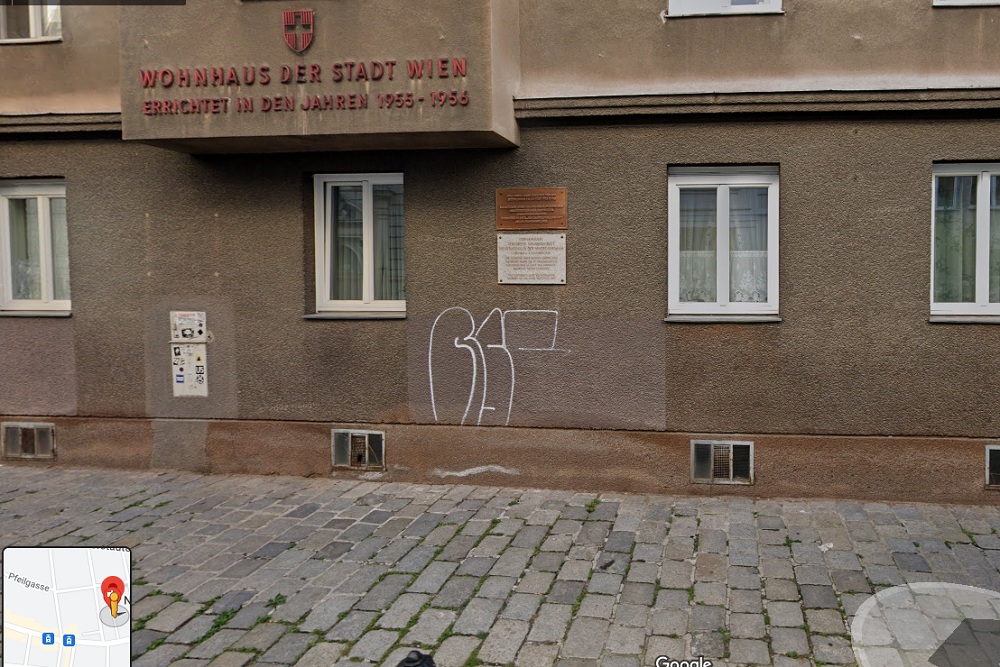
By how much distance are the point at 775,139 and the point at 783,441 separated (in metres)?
2.44

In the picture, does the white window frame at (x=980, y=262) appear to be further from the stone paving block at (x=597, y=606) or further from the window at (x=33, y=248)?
the window at (x=33, y=248)

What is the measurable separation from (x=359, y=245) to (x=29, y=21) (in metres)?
3.93

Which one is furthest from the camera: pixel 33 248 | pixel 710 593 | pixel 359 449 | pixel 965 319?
pixel 33 248

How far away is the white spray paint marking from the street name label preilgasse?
159 cm

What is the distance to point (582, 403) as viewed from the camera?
736cm

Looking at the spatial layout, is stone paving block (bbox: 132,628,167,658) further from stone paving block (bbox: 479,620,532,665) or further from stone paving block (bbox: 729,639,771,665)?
stone paving block (bbox: 729,639,771,665)

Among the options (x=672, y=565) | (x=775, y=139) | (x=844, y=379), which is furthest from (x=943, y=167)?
(x=672, y=565)

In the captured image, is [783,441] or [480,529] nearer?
[480,529]

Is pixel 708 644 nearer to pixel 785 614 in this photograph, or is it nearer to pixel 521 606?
pixel 785 614

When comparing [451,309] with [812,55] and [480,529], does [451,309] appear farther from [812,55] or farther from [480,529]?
[812,55]

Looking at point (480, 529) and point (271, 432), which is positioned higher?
point (271, 432)

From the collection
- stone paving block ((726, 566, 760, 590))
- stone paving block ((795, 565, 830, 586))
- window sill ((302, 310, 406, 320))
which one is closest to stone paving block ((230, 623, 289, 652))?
stone paving block ((726, 566, 760, 590))

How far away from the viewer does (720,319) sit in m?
7.17

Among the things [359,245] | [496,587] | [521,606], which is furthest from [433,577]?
[359,245]
